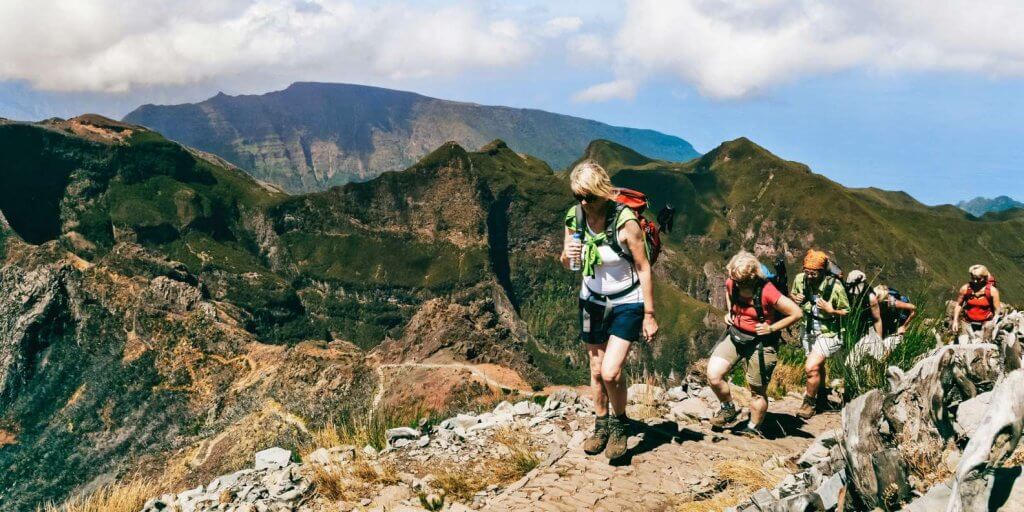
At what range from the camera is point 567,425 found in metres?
8.77

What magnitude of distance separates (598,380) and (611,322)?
2.69 feet

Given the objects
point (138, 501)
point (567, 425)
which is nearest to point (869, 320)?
point (567, 425)

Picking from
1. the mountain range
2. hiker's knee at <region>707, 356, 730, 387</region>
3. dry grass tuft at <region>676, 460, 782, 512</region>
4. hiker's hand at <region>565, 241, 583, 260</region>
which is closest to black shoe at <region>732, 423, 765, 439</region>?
hiker's knee at <region>707, 356, 730, 387</region>

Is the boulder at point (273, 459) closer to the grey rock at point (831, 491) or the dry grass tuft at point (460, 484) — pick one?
the dry grass tuft at point (460, 484)

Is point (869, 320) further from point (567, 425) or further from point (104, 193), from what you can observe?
point (104, 193)

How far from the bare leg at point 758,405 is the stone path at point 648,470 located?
235 millimetres

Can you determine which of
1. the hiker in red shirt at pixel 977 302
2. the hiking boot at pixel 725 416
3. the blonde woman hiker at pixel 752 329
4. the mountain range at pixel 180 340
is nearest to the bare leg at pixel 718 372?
the blonde woman hiker at pixel 752 329

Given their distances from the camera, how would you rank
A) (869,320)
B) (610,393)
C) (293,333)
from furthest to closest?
(293,333) → (869,320) → (610,393)

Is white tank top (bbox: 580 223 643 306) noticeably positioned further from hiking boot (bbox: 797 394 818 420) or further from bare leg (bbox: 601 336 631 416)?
hiking boot (bbox: 797 394 818 420)

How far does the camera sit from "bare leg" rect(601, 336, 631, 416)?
6207 millimetres

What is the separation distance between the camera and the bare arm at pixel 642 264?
605 centimetres

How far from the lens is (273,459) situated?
8.91 meters

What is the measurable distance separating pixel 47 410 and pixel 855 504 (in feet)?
443

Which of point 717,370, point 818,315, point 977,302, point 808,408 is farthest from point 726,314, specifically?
point 977,302
